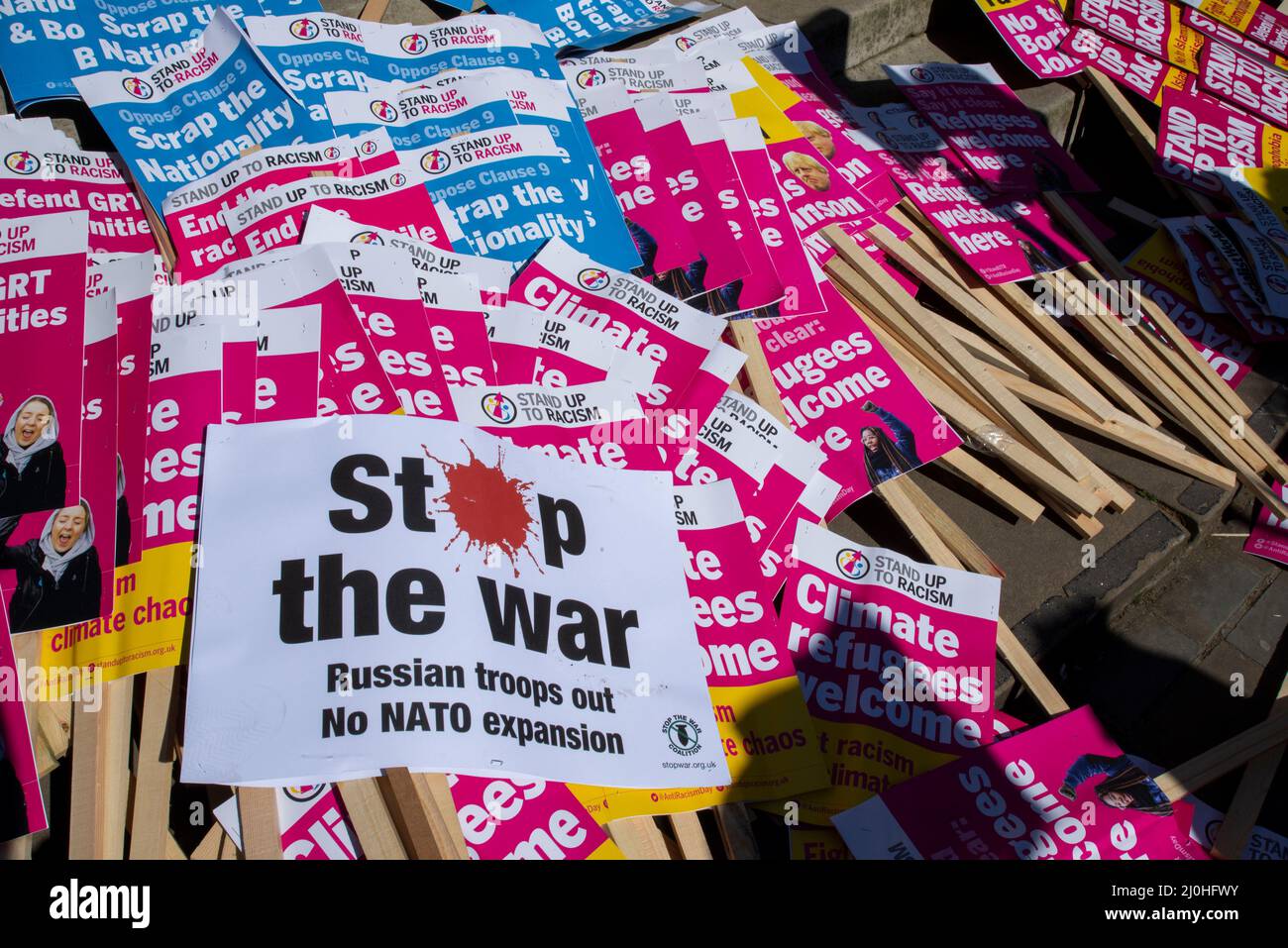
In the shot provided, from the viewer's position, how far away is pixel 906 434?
3.38 meters

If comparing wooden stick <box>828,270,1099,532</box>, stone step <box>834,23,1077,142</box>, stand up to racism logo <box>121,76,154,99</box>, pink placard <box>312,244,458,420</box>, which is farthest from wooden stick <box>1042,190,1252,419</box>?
stand up to racism logo <box>121,76,154,99</box>

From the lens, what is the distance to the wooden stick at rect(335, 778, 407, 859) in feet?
6.76

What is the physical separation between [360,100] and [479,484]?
180cm

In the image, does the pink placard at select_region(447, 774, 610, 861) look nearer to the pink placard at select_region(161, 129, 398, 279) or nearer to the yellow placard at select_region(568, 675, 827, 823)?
the yellow placard at select_region(568, 675, 827, 823)

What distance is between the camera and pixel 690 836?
2.33 meters

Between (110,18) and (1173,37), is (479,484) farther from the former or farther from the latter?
(1173,37)

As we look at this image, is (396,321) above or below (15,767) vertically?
above

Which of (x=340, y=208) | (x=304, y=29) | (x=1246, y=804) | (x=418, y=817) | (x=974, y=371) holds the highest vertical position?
(x=304, y=29)

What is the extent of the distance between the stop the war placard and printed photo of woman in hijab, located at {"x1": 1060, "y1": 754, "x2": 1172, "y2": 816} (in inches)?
39.8

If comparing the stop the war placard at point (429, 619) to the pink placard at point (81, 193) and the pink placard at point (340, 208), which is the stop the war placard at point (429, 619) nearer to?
the pink placard at point (340, 208)

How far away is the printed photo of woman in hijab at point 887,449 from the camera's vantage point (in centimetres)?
329

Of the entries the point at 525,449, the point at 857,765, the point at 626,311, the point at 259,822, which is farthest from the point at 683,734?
the point at 626,311

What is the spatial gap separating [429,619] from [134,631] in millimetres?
667

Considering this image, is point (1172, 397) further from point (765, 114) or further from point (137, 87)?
point (137, 87)
